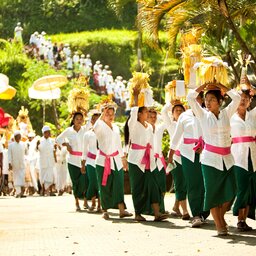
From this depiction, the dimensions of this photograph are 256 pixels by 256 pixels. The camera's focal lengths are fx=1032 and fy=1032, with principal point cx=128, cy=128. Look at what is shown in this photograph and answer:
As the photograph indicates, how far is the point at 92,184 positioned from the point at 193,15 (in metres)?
4.09

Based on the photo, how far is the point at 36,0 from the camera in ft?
203

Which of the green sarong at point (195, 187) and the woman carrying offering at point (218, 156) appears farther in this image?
the green sarong at point (195, 187)

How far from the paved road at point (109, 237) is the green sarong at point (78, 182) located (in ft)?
4.91

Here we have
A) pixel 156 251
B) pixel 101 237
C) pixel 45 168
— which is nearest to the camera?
pixel 156 251

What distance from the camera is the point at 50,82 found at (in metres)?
29.5

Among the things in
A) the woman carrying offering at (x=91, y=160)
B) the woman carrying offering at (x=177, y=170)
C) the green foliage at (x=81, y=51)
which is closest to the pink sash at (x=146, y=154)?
the woman carrying offering at (x=177, y=170)

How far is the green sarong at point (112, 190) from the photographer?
1573cm

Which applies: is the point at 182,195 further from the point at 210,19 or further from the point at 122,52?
the point at 122,52

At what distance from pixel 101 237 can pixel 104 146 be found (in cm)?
374

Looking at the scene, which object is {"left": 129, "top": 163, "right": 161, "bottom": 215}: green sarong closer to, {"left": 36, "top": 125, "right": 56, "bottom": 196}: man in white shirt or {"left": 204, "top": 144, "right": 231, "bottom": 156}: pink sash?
{"left": 204, "top": 144, "right": 231, "bottom": 156}: pink sash

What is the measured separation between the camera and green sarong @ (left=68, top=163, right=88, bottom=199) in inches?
717

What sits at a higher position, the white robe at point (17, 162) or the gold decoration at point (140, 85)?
the gold decoration at point (140, 85)

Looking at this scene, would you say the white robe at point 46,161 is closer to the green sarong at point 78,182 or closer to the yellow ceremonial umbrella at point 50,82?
the yellow ceremonial umbrella at point 50,82

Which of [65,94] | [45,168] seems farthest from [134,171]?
[65,94]
